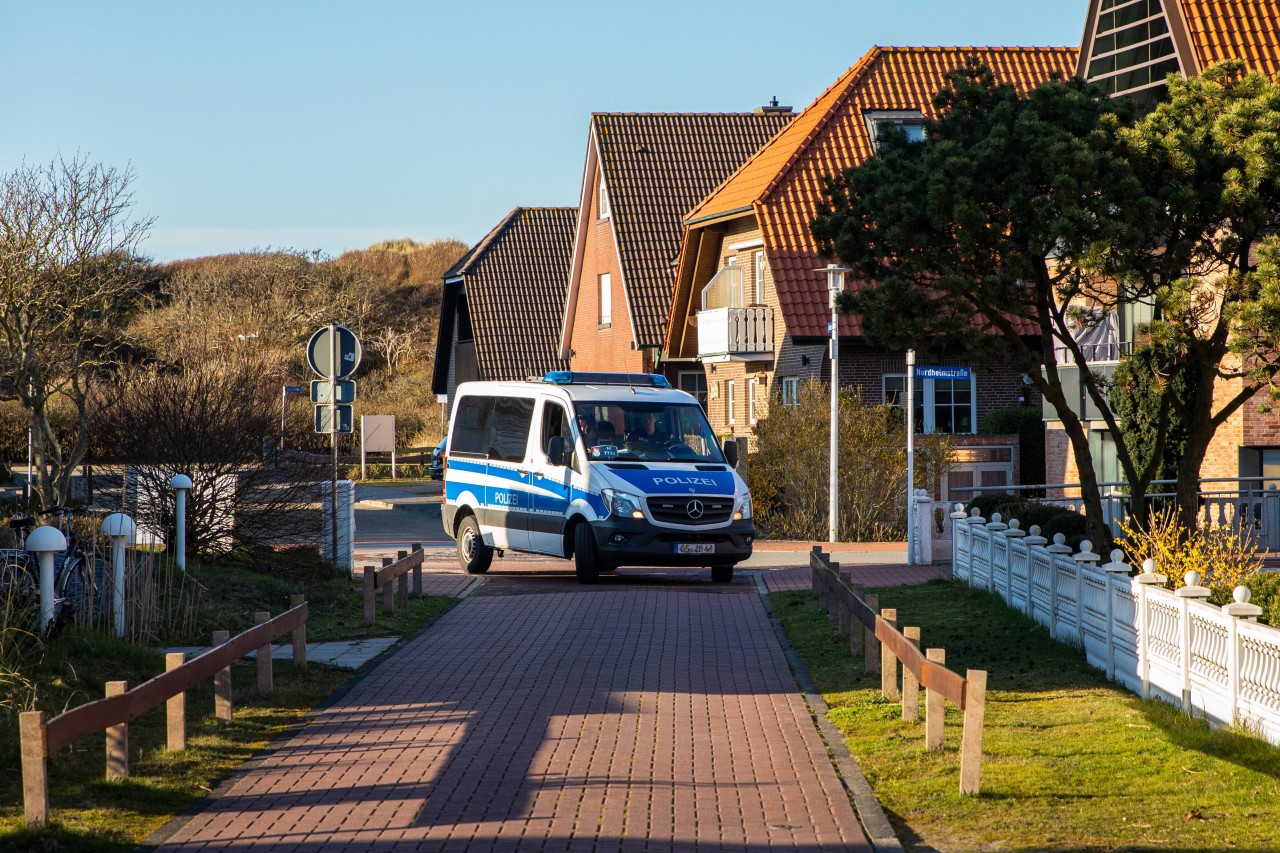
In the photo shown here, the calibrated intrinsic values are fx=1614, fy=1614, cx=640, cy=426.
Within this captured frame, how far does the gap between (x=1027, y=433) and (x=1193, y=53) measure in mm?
11116

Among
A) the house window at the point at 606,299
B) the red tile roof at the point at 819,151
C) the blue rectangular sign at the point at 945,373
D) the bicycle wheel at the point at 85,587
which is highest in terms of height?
the red tile roof at the point at 819,151

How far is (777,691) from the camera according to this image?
11188 millimetres

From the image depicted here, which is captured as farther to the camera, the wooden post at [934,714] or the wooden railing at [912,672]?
the wooden post at [934,714]

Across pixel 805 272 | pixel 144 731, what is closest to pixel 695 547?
pixel 144 731

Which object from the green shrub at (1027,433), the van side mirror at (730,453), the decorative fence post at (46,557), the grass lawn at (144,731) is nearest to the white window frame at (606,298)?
the green shrub at (1027,433)

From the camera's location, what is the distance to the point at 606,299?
46.0 m

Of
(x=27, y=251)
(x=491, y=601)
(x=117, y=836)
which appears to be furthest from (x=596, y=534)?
(x=27, y=251)

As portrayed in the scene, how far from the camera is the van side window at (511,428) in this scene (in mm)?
20812

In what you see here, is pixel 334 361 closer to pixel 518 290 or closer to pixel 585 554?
pixel 585 554

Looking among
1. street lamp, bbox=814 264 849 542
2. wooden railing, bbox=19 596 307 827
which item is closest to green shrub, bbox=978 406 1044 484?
street lamp, bbox=814 264 849 542

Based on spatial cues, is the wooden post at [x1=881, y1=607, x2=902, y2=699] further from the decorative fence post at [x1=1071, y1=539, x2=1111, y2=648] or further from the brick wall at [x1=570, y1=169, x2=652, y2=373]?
the brick wall at [x1=570, y1=169, x2=652, y2=373]

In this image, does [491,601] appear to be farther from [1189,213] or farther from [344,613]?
[1189,213]

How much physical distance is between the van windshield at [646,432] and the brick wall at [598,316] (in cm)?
2187

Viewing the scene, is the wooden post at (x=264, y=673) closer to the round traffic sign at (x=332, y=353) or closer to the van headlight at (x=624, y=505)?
the round traffic sign at (x=332, y=353)
